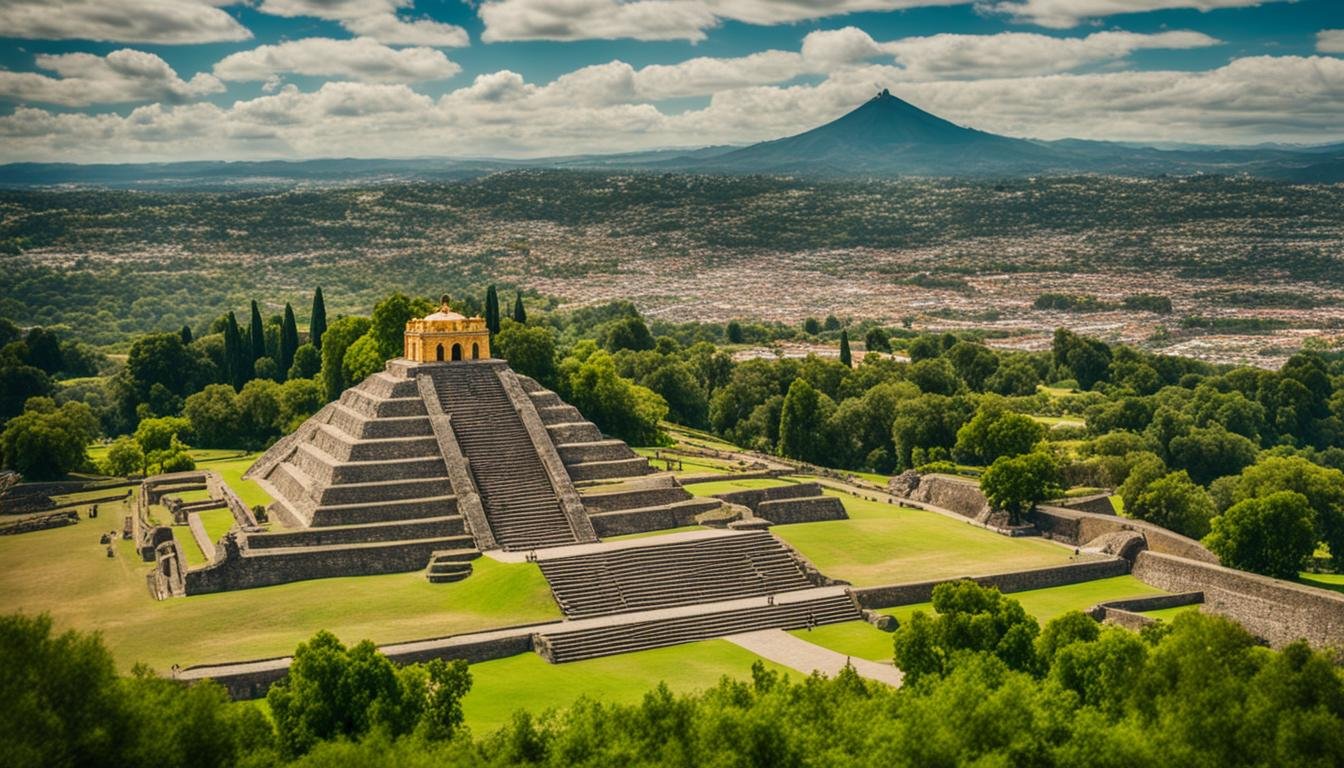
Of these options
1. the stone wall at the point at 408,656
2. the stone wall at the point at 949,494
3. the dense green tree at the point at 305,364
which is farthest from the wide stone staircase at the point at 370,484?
the dense green tree at the point at 305,364

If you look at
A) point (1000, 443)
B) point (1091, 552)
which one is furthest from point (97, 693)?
point (1000, 443)

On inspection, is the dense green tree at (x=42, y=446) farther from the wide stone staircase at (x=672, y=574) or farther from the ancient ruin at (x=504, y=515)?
the wide stone staircase at (x=672, y=574)

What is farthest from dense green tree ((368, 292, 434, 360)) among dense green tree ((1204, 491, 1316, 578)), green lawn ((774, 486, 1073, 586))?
dense green tree ((1204, 491, 1316, 578))

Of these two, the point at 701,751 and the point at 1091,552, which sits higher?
the point at 701,751

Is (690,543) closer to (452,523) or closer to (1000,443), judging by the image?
(452,523)

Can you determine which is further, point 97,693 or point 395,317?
point 395,317

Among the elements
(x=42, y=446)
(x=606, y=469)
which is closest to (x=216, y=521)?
(x=606, y=469)

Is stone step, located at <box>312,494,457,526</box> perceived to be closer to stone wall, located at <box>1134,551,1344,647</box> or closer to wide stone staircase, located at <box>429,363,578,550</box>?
wide stone staircase, located at <box>429,363,578,550</box>

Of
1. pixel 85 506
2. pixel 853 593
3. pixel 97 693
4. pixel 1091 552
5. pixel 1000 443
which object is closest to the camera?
pixel 97 693
